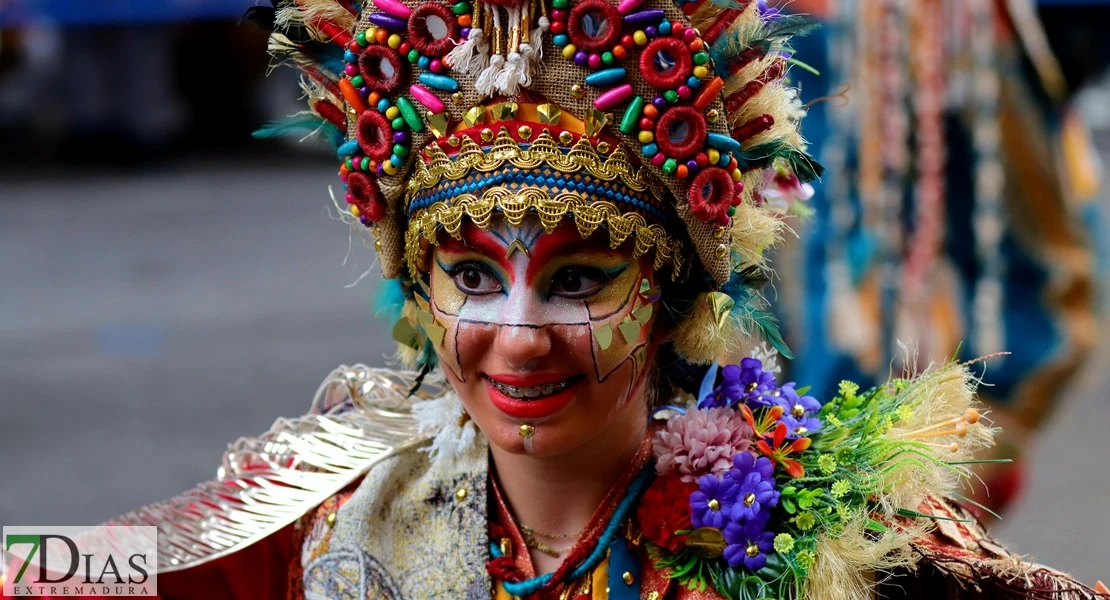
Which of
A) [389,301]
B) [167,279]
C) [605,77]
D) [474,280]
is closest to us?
[605,77]

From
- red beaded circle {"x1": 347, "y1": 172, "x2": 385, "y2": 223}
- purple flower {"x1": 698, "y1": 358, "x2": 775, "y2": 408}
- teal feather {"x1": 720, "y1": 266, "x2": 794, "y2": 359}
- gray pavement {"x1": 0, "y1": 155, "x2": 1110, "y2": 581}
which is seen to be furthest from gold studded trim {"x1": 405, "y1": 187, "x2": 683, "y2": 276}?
gray pavement {"x1": 0, "y1": 155, "x2": 1110, "y2": 581}

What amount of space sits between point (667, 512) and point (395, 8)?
988 mm

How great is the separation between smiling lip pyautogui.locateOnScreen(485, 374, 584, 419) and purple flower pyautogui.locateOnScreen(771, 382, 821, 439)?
0.43 meters

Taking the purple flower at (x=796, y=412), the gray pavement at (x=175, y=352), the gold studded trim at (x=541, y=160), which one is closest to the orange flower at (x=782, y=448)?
the purple flower at (x=796, y=412)

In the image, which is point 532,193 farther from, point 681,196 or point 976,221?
point 976,221

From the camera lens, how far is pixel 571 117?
228cm

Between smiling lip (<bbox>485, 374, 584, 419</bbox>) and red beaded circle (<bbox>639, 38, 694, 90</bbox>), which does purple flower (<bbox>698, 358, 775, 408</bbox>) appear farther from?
red beaded circle (<bbox>639, 38, 694, 90</bbox>)

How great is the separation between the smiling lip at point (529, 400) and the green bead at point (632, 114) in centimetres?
43

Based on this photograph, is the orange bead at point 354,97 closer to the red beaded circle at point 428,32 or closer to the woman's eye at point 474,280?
the red beaded circle at point 428,32

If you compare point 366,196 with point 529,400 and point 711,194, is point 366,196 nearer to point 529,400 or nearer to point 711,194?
point 529,400

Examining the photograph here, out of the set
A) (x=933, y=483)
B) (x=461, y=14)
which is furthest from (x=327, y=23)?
(x=933, y=483)

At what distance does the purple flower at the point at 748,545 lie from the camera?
2.37m

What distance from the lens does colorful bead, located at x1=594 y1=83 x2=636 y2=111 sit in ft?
7.38

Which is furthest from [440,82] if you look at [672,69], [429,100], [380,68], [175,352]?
[175,352]
